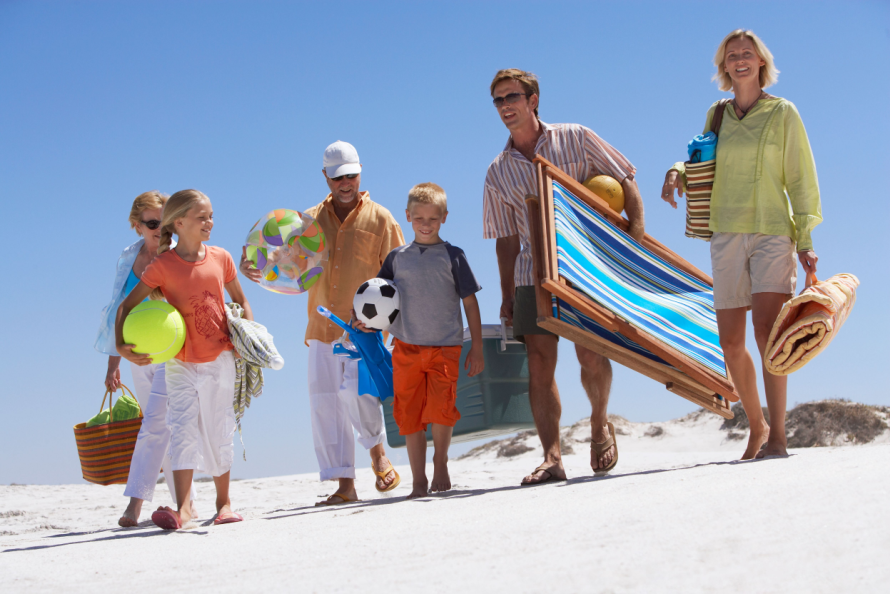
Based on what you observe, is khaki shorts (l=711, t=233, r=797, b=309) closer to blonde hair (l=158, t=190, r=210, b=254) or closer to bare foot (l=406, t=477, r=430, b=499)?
bare foot (l=406, t=477, r=430, b=499)

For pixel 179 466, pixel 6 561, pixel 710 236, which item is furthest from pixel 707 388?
pixel 6 561

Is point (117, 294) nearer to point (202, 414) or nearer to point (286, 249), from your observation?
point (286, 249)

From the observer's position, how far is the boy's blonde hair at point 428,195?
433 cm

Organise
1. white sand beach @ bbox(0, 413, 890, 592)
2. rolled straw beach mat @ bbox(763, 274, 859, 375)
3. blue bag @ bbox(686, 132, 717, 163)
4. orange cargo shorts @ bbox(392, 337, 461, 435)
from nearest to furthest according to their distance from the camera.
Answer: white sand beach @ bbox(0, 413, 890, 592) < rolled straw beach mat @ bbox(763, 274, 859, 375) < blue bag @ bbox(686, 132, 717, 163) < orange cargo shorts @ bbox(392, 337, 461, 435)

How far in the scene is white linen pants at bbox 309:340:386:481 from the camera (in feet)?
15.7

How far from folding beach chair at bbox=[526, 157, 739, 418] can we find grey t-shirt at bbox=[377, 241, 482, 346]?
1.61 feet

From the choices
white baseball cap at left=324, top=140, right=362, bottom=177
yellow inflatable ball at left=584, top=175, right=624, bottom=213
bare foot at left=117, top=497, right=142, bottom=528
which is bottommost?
bare foot at left=117, top=497, right=142, bottom=528

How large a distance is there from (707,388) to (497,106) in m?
2.02

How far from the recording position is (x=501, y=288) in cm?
479

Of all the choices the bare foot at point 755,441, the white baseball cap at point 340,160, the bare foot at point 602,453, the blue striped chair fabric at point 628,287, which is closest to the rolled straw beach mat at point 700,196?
the blue striped chair fabric at point 628,287

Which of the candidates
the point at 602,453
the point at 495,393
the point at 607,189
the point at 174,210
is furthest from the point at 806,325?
the point at 174,210

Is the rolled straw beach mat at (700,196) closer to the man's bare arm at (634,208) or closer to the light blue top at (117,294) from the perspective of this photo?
the man's bare arm at (634,208)

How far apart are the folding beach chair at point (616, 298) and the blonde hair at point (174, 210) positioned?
1.82 meters

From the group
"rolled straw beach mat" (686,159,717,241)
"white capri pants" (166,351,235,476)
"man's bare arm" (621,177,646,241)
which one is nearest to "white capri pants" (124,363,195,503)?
"white capri pants" (166,351,235,476)
